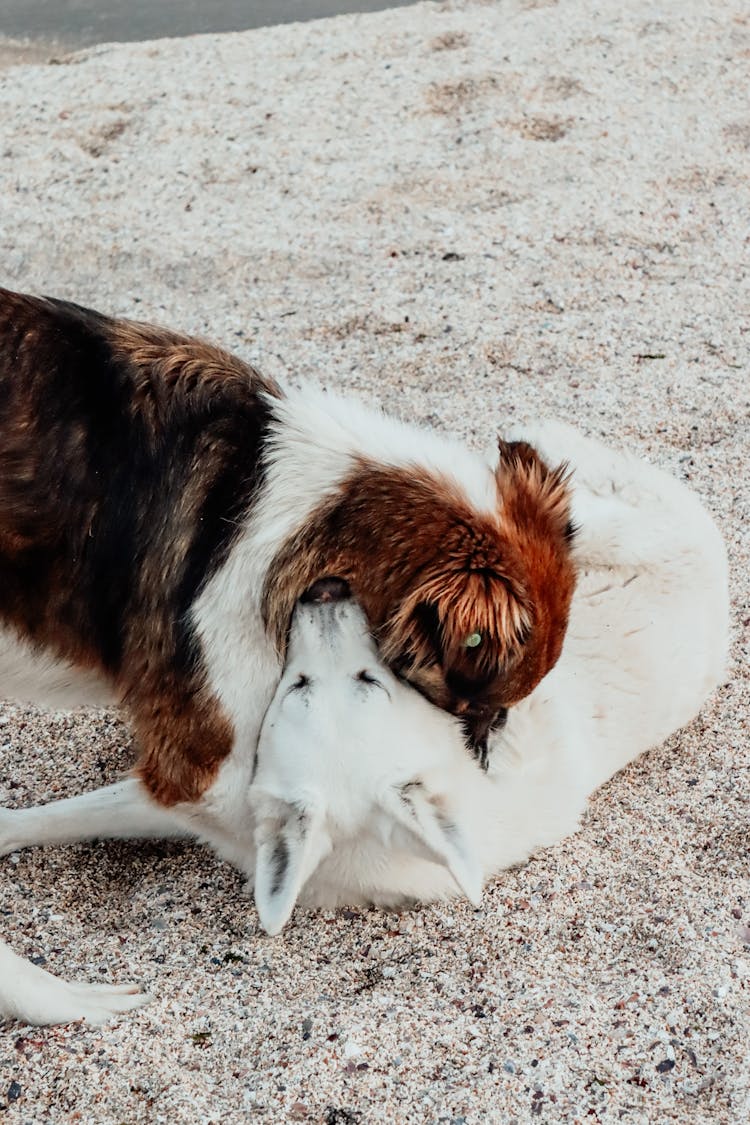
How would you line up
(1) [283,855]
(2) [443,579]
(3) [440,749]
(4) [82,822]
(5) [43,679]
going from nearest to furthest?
(2) [443,579] < (1) [283,855] < (3) [440,749] < (5) [43,679] < (4) [82,822]

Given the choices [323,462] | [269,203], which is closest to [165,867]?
[323,462]

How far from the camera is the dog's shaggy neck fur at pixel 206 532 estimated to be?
281 cm

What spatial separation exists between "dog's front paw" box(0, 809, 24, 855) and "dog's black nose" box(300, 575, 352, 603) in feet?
3.54

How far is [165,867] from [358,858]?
1.91 ft

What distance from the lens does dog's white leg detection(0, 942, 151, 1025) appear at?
2.74m

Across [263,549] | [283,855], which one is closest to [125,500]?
[263,549]

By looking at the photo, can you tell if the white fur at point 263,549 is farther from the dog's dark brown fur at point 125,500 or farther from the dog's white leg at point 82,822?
the dog's white leg at point 82,822

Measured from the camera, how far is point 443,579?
8.92 ft

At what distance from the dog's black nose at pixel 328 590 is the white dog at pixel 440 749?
2cm

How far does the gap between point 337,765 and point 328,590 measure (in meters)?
0.39

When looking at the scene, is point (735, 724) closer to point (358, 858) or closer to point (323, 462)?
point (358, 858)

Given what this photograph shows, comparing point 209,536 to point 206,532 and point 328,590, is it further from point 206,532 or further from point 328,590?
point 328,590

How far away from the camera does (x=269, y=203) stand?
20.4 ft

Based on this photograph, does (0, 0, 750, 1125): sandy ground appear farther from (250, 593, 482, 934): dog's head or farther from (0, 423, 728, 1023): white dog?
(250, 593, 482, 934): dog's head
